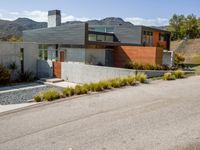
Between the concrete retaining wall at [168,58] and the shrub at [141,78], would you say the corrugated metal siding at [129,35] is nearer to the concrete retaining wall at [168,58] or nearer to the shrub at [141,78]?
the concrete retaining wall at [168,58]

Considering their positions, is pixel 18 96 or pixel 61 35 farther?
pixel 61 35

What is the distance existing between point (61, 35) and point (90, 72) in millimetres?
9680

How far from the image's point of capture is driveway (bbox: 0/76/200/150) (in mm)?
6352

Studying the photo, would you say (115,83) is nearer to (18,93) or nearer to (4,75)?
(18,93)

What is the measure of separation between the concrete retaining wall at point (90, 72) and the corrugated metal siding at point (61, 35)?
4714mm

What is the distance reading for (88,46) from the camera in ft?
81.8

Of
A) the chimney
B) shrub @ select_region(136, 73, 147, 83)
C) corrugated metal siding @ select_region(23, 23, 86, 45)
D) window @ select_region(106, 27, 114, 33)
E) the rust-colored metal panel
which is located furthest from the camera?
window @ select_region(106, 27, 114, 33)

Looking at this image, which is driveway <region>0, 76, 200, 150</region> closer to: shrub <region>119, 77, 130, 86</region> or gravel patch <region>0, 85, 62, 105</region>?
shrub <region>119, 77, 130, 86</region>

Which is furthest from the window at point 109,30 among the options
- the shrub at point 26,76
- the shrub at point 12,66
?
the shrub at point 12,66

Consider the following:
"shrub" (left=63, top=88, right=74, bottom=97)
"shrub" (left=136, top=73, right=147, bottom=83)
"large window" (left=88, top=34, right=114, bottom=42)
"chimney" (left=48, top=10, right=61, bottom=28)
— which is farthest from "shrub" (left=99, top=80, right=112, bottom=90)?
"chimney" (left=48, top=10, right=61, bottom=28)

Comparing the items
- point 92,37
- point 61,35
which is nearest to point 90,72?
point 61,35

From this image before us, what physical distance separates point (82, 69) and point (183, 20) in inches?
2066

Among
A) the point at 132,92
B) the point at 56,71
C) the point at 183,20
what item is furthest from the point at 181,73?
the point at 183,20

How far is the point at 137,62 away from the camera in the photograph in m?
24.3
